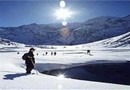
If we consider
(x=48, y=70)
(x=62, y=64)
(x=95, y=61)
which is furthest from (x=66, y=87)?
(x=95, y=61)

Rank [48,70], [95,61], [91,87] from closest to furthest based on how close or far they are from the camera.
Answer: [91,87]
[48,70]
[95,61]

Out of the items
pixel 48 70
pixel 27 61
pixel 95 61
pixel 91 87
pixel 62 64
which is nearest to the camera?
pixel 91 87

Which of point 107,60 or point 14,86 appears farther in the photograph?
point 107,60

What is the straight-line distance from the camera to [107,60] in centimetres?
5609

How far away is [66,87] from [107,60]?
40.2 meters

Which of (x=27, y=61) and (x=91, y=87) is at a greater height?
(x=27, y=61)

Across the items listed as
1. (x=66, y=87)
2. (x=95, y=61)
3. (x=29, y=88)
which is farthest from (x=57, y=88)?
(x=95, y=61)

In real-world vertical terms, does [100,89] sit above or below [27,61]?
below

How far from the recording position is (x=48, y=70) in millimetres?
40125

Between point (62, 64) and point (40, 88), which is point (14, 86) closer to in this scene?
point (40, 88)

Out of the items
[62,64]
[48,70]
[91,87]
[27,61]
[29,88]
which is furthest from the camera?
[62,64]

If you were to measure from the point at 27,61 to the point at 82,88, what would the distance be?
8.64 m

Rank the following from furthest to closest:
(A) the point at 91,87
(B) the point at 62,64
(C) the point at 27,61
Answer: (B) the point at 62,64 < (C) the point at 27,61 < (A) the point at 91,87

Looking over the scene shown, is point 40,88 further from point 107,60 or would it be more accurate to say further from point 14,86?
point 107,60
